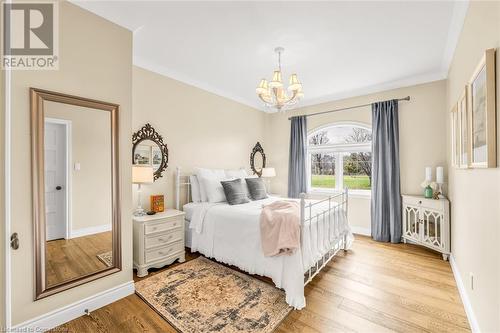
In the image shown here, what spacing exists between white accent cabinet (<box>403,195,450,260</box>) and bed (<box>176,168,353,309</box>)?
1.04 meters

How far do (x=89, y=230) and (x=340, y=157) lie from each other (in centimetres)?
442

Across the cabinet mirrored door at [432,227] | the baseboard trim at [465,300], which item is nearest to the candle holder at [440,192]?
the cabinet mirrored door at [432,227]

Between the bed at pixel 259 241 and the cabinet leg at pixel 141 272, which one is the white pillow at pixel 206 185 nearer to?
the bed at pixel 259 241

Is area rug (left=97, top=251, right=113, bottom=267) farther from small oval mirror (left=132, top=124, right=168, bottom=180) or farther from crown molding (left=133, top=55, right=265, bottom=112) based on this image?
crown molding (left=133, top=55, right=265, bottom=112)

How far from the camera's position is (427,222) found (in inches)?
130

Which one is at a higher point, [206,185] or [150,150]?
[150,150]

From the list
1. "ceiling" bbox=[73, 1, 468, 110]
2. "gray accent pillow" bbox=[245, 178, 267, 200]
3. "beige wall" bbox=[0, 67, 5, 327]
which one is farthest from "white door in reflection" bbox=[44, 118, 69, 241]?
"gray accent pillow" bbox=[245, 178, 267, 200]

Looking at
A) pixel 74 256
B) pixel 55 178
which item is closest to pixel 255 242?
pixel 74 256

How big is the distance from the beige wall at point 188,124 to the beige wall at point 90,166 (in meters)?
0.29

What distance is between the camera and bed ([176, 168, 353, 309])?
2152mm

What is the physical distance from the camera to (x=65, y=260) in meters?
Result: 1.95

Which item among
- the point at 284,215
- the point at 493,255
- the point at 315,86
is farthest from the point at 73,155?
the point at 315,86

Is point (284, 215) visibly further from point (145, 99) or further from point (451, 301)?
point (145, 99)

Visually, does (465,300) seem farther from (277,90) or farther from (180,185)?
(180,185)
